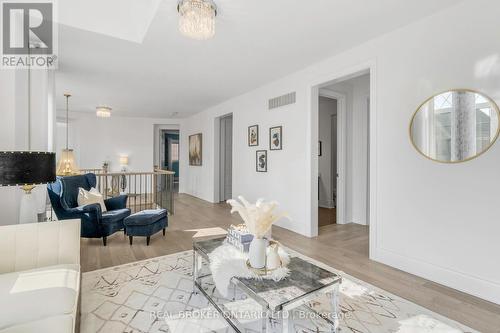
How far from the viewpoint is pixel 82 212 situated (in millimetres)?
3486

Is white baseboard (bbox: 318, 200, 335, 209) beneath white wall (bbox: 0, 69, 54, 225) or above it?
beneath

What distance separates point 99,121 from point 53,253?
7421mm

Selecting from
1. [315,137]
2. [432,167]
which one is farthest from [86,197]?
[432,167]

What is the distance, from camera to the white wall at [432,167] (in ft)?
7.35

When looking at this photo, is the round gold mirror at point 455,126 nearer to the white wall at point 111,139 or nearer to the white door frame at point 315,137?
the white door frame at point 315,137

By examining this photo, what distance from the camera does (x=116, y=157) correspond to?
8.46 m

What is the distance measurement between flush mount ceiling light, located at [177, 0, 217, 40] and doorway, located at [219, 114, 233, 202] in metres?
4.88

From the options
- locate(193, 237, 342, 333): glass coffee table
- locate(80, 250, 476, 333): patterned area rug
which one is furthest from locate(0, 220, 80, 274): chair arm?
locate(193, 237, 342, 333): glass coffee table

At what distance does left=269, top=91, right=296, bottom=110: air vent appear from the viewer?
4363 millimetres

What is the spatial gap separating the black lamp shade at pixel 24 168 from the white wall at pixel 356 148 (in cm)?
459

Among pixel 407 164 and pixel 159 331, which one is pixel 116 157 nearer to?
pixel 159 331

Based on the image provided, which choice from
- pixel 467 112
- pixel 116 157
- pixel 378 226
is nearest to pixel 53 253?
pixel 378 226

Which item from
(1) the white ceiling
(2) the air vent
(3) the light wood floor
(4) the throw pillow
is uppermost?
(1) the white ceiling

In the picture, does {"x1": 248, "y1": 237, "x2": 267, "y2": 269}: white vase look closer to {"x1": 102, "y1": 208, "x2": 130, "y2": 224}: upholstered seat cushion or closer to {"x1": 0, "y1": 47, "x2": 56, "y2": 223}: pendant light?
{"x1": 0, "y1": 47, "x2": 56, "y2": 223}: pendant light
